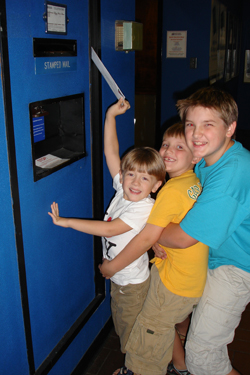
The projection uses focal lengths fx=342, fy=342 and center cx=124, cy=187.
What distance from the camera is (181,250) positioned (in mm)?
1586

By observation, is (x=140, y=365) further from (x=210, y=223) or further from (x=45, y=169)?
(x=45, y=169)

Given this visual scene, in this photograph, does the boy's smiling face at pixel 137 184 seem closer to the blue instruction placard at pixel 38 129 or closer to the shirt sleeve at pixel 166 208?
the shirt sleeve at pixel 166 208

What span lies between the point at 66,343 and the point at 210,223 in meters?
0.99

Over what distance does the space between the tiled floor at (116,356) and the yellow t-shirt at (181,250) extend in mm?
807

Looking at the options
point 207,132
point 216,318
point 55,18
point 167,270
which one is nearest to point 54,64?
point 55,18

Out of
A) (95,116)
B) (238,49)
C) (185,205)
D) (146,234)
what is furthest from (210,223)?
(238,49)

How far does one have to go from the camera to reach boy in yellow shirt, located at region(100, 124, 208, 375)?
4.99ft

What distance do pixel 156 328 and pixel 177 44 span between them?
4.36 metres

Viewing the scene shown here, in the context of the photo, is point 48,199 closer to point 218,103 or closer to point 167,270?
point 167,270

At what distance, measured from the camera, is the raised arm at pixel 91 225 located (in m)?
1.48

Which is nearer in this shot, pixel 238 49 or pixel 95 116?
pixel 95 116

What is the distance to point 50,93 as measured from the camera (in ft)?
4.58

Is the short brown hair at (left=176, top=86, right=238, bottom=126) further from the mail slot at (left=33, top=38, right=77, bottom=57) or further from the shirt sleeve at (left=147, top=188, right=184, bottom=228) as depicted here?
the mail slot at (left=33, top=38, right=77, bottom=57)

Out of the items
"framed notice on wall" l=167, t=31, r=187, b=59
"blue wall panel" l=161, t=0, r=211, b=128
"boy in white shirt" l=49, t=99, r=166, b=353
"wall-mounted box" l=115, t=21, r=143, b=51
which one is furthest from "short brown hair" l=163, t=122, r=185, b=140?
"framed notice on wall" l=167, t=31, r=187, b=59
